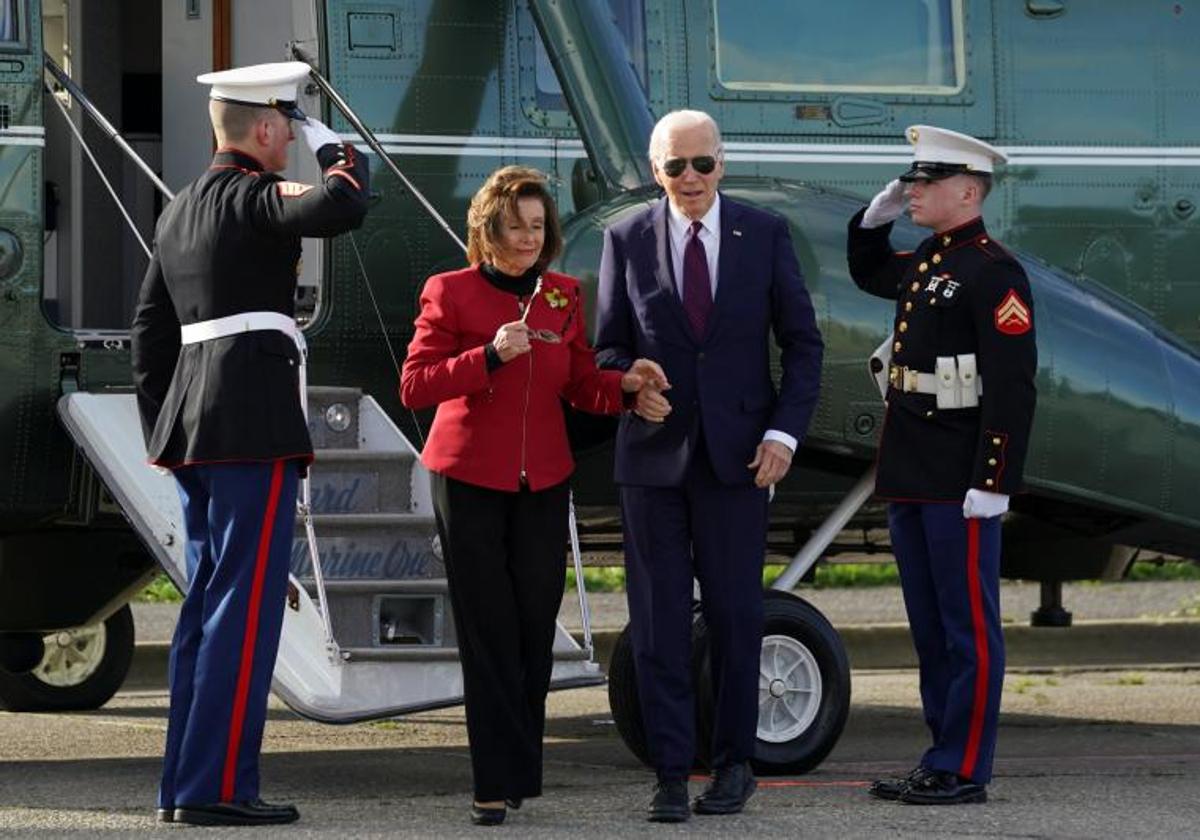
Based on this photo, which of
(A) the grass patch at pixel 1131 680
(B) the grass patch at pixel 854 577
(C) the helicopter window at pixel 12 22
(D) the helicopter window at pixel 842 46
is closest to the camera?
(C) the helicopter window at pixel 12 22

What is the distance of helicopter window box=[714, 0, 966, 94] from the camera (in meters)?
8.98

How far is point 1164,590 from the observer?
15.2 meters

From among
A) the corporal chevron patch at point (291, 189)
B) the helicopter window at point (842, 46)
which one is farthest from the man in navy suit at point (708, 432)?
the helicopter window at point (842, 46)

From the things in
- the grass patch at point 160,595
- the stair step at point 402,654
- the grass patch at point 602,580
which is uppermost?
the stair step at point 402,654

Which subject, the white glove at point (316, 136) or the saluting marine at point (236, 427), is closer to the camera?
the saluting marine at point (236, 427)

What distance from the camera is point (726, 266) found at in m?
6.86

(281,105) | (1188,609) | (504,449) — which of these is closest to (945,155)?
(504,449)

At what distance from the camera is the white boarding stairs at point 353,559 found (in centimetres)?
711

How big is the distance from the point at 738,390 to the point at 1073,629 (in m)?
6.47

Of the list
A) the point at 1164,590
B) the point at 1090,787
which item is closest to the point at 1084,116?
the point at 1090,787

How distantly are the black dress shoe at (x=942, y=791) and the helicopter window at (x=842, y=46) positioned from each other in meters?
2.97

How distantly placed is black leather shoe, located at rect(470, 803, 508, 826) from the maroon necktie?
1.42m

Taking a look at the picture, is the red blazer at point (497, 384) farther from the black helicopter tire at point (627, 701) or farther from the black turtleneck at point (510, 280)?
the black helicopter tire at point (627, 701)

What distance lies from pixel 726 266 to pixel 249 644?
5.48 feet
